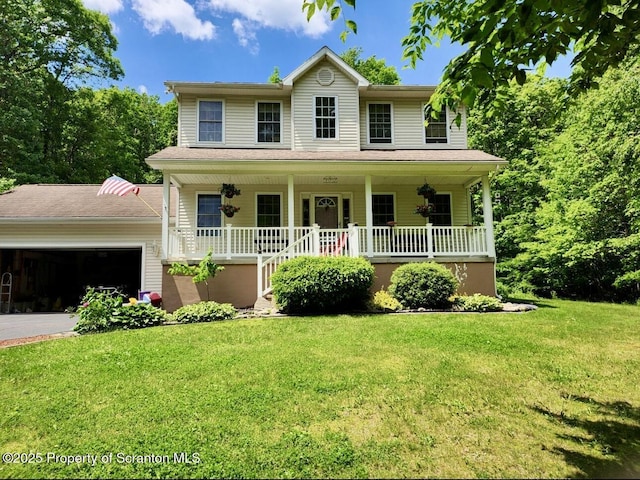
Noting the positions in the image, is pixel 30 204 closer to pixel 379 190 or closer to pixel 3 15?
pixel 379 190

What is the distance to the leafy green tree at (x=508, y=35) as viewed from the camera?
2.55 meters

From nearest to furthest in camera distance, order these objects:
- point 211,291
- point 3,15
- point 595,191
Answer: point 211,291 → point 595,191 → point 3,15

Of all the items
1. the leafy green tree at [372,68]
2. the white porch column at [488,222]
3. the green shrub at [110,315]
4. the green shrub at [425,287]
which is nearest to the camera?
the green shrub at [110,315]

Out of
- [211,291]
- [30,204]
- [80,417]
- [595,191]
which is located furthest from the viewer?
[595,191]

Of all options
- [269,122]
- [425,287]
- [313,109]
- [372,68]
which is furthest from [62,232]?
[372,68]

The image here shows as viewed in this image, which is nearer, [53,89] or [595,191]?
[595,191]

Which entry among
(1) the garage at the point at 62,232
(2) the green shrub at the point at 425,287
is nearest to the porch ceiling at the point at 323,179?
(1) the garage at the point at 62,232

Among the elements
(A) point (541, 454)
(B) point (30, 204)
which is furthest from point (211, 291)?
(A) point (541, 454)

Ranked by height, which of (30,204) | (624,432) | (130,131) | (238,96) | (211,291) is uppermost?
(130,131)

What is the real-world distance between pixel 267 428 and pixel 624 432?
3095mm

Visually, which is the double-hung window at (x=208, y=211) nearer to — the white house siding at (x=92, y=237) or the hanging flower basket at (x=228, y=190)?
the hanging flower basket at (x=228, y=190)

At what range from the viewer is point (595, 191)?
1445cm

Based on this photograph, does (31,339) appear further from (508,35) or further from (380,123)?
(380,123)

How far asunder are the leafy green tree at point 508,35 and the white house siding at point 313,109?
370 inches
